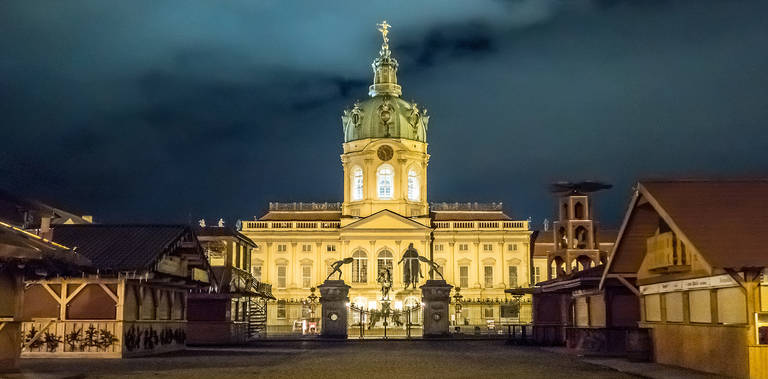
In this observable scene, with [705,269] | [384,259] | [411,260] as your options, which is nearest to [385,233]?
[384,259]

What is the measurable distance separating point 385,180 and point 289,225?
11798 millimetres

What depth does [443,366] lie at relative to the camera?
28109 mm

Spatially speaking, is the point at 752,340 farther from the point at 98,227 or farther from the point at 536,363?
the point at 98,227

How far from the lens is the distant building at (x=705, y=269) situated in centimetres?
2114

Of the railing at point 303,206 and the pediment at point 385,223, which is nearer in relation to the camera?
the pediment at point 385,223

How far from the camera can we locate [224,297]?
48.6m

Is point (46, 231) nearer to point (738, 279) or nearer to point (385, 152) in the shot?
point (738, 279)

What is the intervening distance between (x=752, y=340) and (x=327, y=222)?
83054mm

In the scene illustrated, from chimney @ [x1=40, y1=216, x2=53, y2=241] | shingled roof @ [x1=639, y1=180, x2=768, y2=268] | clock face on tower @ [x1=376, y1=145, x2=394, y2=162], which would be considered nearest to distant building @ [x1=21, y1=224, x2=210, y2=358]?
chimney @ [x1=40, y1=216, x2=53, y2=241]

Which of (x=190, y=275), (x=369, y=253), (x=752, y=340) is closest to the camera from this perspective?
(x=752, y=340)

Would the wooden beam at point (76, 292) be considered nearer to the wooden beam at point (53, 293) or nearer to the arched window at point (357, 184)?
the wooden beam at point (53, 293)

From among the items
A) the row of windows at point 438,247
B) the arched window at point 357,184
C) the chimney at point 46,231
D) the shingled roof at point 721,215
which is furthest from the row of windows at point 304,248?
the shingled roof at point 721,215

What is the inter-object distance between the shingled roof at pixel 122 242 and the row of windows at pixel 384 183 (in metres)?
66.2

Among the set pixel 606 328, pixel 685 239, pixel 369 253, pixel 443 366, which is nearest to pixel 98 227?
pixel 443 366
